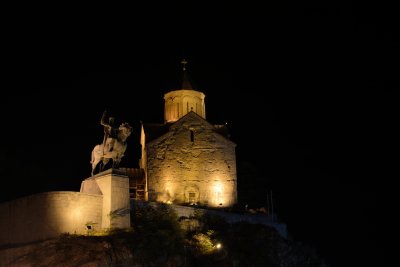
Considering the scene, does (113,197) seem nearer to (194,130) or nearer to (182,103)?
(194,130)

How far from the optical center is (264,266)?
40219 mm

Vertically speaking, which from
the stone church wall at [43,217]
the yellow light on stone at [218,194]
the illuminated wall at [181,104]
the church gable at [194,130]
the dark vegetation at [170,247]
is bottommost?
the dark vegetation at [170,247]

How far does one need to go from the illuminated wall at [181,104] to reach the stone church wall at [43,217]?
2063 cm

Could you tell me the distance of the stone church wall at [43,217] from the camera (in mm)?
32500

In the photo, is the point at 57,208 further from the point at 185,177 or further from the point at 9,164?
the point at 9,164

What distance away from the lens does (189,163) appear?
49.2 m

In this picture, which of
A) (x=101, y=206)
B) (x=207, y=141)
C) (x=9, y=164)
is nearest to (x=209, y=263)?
(x=101, y=206)

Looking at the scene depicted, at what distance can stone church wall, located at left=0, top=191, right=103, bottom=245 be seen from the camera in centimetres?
3250

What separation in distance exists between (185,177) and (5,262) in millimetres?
19702

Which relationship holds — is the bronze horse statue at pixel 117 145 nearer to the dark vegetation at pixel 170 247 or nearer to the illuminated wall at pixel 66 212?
the illuminated wall at pixel 66 212

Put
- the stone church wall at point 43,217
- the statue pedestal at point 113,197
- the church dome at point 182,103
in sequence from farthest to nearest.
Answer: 1. the church dome at point 182,103
2. the statue pedestal at point 113,197
3. the stone church wall at point 43,217

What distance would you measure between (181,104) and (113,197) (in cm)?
2019

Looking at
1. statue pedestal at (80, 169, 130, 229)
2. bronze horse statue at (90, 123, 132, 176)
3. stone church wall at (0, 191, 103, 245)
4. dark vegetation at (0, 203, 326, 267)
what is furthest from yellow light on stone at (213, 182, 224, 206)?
stone church wall at (0, 191, 103, 245)

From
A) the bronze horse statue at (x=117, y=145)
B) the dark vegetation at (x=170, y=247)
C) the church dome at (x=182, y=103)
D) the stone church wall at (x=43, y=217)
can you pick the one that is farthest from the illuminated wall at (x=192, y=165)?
the stone church wall at (x=43, y=217)
